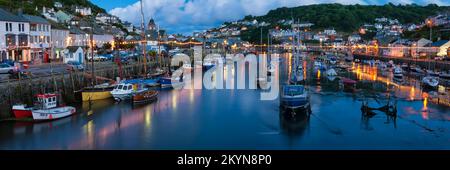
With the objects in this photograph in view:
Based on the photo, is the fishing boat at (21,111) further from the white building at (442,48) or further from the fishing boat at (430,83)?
the white building at (442,48)

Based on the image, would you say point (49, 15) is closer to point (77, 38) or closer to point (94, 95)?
point (77, 38)

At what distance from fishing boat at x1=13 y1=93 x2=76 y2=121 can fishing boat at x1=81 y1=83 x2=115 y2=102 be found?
472cm

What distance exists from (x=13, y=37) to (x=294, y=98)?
33575mm

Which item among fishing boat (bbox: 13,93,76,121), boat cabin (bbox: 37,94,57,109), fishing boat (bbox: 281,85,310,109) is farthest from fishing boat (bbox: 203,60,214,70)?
boat cabin (bbox: 37,94,57,109)

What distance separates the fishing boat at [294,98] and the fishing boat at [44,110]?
486 inches

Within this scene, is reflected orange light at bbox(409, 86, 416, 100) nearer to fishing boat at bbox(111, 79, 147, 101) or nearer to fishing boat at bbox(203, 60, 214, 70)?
fishing boat at bbox(111, 79, 147, 101)

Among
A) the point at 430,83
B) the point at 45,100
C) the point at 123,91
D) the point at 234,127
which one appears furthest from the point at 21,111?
the point at 430,83

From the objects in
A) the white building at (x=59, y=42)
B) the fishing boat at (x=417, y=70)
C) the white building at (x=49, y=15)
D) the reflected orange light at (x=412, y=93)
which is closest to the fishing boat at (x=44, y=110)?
the reflected orange light at (x=412, y=93)

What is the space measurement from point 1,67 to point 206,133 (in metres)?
19.8

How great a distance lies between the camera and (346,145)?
1991 cm

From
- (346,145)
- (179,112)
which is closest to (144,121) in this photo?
(179,112)

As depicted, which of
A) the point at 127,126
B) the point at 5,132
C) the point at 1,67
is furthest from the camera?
the point at 1,67

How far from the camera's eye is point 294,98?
82.5 feet

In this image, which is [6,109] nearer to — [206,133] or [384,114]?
[206,133]
